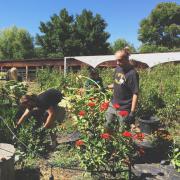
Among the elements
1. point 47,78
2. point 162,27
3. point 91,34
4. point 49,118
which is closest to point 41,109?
point 49,118

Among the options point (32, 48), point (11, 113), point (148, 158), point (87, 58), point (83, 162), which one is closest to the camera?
point (83, 162)

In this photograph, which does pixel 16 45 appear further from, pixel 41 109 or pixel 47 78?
pixel 41 109

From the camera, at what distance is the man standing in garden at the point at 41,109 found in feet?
22.3

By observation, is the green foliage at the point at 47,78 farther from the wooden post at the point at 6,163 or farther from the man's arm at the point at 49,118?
the wooden post at the point at 6,163

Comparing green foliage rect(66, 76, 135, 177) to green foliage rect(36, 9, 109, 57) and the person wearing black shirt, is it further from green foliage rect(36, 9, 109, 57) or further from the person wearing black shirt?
green foliage rect(36, 9, 109, 57)

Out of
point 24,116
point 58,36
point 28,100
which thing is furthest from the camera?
point 58,36

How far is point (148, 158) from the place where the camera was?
6.20m

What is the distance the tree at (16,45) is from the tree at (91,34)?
35.8 ft

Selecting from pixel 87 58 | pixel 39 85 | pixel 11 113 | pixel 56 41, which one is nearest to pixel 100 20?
pixel 56 41

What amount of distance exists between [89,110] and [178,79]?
7.10 m

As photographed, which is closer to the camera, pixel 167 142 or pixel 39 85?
pixel 167 142

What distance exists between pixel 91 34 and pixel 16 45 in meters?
17.9

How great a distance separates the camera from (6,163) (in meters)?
5.13

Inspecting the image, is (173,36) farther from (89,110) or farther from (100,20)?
(89,110)
